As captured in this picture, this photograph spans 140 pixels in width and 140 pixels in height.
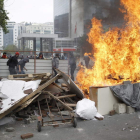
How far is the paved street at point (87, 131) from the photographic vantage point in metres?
4.70

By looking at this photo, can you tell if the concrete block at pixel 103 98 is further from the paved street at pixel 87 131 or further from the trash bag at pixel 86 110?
the paved street at pixel 87 131

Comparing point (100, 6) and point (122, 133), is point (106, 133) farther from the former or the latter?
point (100, 6)

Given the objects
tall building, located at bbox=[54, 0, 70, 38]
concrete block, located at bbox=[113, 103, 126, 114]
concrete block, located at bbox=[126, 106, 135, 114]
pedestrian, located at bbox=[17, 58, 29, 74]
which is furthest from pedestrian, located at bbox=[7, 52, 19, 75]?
tall building, located at bbox=[54, 0, 70, 38]

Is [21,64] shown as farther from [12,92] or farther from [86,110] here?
[86,110]

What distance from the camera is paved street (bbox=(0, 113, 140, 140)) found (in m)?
4.70

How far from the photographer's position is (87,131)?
16.7 feet

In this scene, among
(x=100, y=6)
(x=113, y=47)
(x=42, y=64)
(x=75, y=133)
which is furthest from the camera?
(x=100, y=6)

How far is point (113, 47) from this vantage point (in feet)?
28.4

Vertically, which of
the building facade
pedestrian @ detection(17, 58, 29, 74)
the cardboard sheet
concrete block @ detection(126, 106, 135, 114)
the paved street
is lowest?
the paved street

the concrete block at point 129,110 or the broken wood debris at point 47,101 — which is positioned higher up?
the broken wood debris at point 47,101

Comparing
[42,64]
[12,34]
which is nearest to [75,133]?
[42,64]

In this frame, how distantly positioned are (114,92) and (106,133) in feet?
6.55

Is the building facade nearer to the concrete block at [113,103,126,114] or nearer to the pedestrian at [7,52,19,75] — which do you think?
the pedestrian at [7,52,19,75]

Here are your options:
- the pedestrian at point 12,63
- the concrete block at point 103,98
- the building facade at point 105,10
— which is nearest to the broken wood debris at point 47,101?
the concrete block at point 103,98
